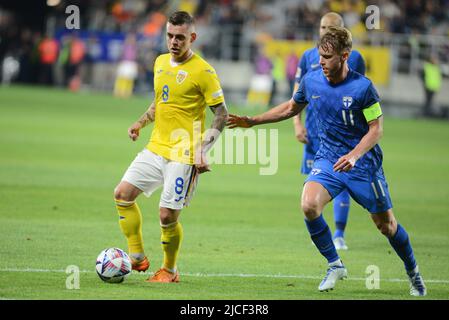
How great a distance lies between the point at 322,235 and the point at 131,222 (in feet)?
5.68

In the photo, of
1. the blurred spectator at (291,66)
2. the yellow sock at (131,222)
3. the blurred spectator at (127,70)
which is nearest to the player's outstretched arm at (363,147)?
the yellow sock at (131,222)

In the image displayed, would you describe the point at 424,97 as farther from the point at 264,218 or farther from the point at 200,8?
the point at 264,218

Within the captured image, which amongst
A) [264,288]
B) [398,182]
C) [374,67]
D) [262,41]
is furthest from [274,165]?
[262,41]

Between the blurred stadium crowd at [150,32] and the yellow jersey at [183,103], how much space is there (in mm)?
27937

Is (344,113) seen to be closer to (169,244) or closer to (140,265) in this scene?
A: (169,244)

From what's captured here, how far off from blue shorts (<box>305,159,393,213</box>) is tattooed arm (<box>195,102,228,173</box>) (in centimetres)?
92

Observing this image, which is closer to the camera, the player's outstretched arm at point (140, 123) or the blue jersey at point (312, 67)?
the player's outstretched arm at point (140, 123)

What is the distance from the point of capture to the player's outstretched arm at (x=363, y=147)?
8.06 metres

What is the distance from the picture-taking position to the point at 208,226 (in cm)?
1246

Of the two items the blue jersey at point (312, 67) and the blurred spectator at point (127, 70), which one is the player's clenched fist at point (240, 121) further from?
the blurred spectator at point (127, 70)

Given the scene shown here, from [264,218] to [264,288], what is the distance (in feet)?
16.1

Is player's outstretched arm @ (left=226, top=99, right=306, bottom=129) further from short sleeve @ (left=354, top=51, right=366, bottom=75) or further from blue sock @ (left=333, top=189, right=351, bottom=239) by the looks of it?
blue sock @ (left=333, top=189, right=351, bottom=239)

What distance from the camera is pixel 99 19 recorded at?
43.5 m
